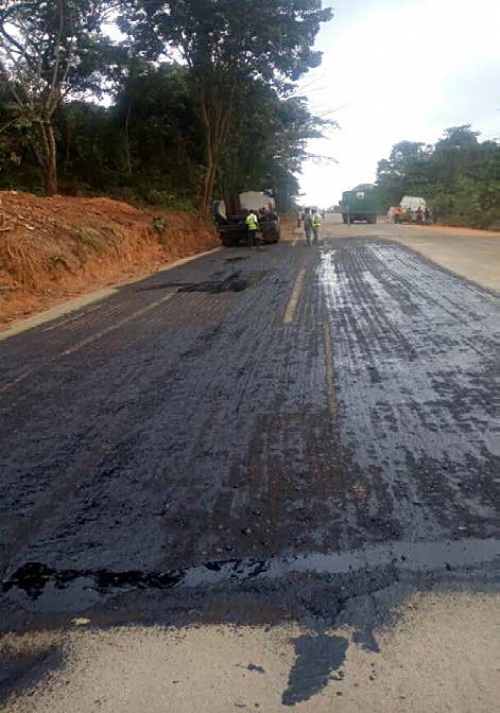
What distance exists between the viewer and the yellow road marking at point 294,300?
904 cm

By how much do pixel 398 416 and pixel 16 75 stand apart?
63.9ft

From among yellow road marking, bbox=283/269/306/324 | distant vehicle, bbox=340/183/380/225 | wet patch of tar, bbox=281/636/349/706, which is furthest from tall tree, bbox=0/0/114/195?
distant vehicle, bbox=340/183/380/225

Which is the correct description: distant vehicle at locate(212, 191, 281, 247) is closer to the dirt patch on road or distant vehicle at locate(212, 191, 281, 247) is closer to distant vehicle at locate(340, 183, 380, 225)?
the dirt patch on road

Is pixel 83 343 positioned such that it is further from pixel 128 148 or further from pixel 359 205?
pixel 359 205

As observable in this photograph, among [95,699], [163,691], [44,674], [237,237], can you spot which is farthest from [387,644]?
[237,237]

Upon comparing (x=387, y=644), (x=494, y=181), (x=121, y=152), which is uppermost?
(x=121, y=152)

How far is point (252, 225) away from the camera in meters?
22.9

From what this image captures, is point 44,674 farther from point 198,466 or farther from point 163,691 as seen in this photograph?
point 198,466

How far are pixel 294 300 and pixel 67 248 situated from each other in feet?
25.7

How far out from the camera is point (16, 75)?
19.3 meters

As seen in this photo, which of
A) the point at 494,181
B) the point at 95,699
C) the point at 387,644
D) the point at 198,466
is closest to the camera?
the point at 95,699

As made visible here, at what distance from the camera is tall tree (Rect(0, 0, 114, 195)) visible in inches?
723

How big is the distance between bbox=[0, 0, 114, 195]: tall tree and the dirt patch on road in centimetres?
251

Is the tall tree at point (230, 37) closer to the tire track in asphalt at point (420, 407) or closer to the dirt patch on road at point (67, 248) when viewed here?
the dirt patch on road at point (67, 248)
